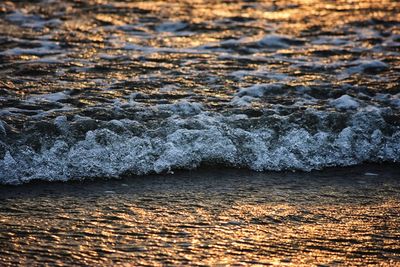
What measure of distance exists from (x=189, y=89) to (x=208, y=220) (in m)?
2.22

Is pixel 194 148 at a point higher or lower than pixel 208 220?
higher

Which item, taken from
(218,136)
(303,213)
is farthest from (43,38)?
(303,213)

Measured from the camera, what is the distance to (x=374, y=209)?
4129 millimetres

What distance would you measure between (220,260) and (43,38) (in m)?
4.86

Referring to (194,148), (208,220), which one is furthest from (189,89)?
(208,220)

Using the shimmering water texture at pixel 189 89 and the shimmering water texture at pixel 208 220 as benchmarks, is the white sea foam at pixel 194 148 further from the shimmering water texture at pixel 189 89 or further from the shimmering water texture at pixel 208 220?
the shimmering water texture at pixel 208 220

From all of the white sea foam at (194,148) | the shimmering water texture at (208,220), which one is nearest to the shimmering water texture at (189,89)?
the white sea foam at (194,148)

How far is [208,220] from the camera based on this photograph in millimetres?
3875

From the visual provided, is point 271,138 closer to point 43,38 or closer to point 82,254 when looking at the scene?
point 82,254

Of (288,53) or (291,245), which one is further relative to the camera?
(288,53)

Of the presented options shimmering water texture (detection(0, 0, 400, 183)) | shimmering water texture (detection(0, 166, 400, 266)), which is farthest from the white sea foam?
shimmering water texture (detection(0, 166, 400, 266))

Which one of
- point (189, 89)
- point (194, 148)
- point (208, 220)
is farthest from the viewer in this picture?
point (189, 89)

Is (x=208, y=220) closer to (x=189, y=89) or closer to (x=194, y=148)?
(x=194, y=148)

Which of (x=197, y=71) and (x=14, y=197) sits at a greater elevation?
(x=197, y=71)
